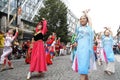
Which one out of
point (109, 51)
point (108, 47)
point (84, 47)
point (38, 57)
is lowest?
point (38, 57)

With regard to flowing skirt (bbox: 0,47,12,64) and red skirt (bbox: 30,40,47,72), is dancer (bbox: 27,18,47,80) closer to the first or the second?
red skirt (bbox: 30,40,47,72)

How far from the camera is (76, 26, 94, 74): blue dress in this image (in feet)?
23.7

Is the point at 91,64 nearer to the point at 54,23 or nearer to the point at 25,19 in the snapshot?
the point at 54,23

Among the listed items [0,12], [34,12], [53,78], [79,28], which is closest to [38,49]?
[53,78]

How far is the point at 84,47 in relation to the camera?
24.0ft

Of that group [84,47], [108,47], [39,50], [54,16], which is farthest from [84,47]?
[54,16]

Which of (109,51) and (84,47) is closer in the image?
(84,47)

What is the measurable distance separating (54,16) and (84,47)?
36.7 metres

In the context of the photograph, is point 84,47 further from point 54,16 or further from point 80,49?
point 54,16

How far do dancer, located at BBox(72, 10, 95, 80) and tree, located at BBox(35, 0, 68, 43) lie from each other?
119 feet

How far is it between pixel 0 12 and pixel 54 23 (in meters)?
7.74

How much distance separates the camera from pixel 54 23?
44.1 meters

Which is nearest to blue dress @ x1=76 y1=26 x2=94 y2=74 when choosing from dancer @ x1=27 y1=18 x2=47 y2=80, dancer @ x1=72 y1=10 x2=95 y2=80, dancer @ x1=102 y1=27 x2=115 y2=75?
dancer @ x1=72 y1=10 x2=95 y2=80

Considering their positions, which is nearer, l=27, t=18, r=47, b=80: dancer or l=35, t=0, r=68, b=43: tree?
l=27, t=18, r=47, b=80: dancer
